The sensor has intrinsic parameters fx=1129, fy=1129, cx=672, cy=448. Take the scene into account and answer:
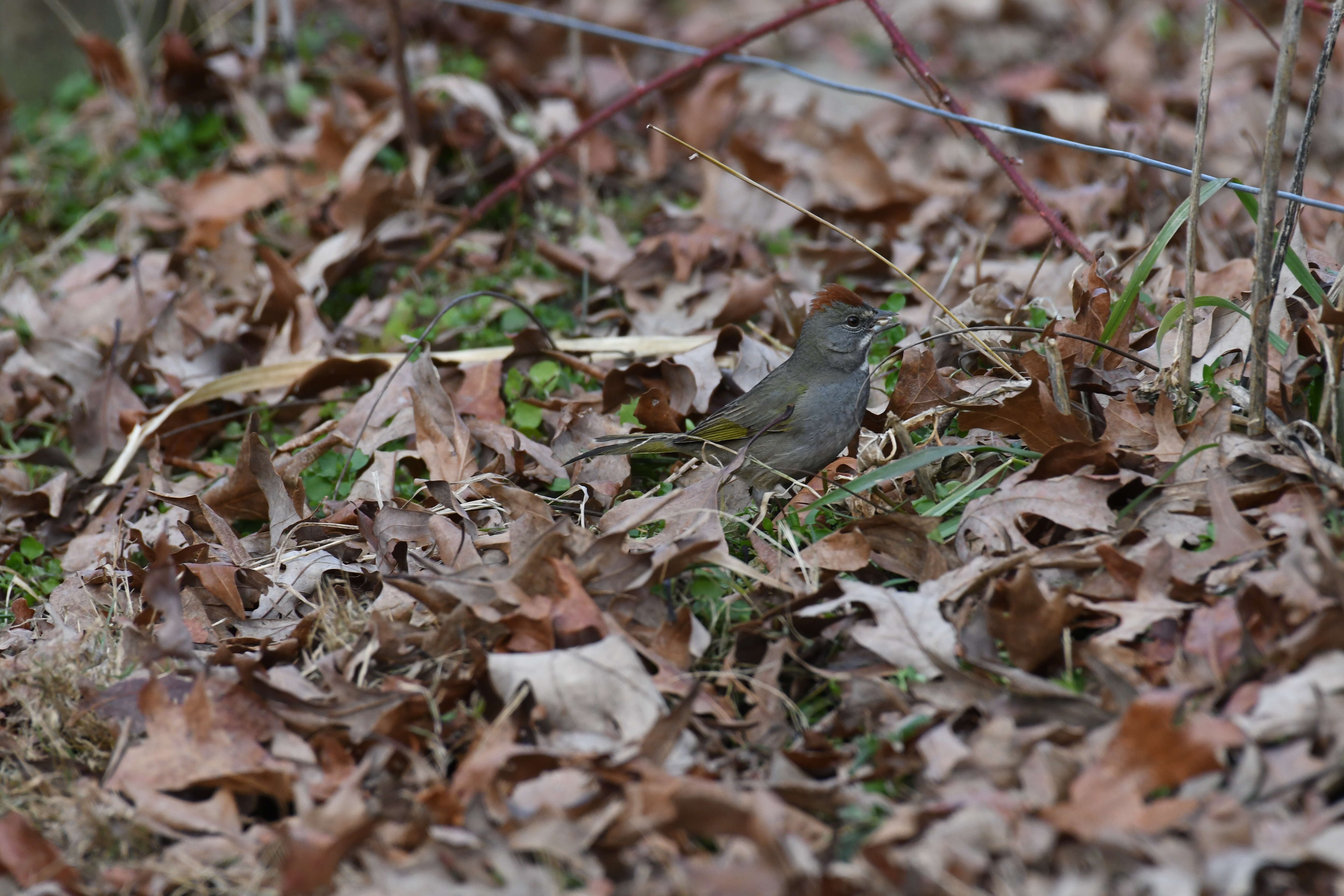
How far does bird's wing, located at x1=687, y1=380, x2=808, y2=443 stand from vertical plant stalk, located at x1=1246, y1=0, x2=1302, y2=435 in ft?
5.77

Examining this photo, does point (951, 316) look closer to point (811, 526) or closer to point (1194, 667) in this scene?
point (811, 526)

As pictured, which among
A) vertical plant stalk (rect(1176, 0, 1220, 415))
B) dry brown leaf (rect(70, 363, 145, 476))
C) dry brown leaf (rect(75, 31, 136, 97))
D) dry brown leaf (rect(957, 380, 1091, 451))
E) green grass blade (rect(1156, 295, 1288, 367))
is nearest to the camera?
vertical plant stalk (rect(1176, 0, 1220, 415))

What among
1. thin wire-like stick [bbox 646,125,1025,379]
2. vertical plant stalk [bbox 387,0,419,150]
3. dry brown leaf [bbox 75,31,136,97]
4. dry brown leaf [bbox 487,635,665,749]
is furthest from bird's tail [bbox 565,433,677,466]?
dry brown leaf [bbox 75,31,136,97]

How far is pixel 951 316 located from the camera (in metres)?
4.08

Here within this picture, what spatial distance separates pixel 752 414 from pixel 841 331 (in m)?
0.50

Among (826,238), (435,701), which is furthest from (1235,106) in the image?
(435,701)

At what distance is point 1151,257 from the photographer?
3566 mm

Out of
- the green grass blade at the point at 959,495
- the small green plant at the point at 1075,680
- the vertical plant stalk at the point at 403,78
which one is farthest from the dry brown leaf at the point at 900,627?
the vertical plant stalk at the point at 403,78

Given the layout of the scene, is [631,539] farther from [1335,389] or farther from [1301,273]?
[1301,273]

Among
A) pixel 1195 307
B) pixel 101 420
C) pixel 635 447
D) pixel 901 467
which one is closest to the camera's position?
pixel 901 467

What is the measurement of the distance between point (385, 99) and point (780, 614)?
5.21m

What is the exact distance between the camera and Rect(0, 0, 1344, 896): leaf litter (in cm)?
256

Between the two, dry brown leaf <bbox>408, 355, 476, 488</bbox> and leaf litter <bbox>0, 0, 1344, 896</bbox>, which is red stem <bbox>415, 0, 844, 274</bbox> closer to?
leaf litter <bbox>0, 0, 1344, 896</bbox>

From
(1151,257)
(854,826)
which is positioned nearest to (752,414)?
(1151,257)
